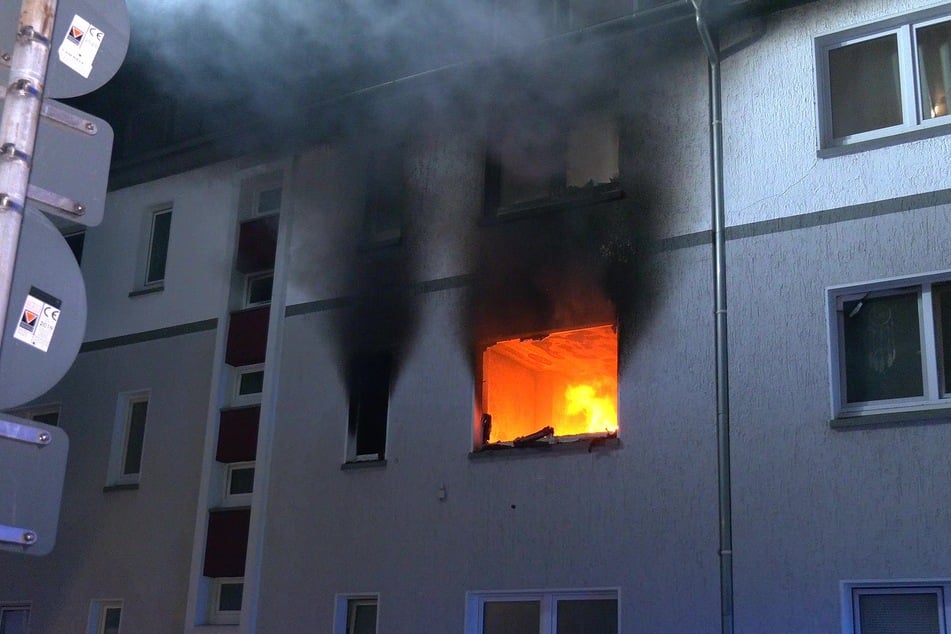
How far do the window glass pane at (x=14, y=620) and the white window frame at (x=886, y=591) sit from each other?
10326 mm

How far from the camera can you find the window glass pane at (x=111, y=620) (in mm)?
13961

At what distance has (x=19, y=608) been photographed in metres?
14.8

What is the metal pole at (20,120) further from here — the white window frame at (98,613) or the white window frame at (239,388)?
the white window frame at (98,613)

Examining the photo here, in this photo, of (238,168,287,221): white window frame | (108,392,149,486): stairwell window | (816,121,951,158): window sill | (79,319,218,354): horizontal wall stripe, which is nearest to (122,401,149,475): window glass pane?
(108,392,149,486): stairwell window

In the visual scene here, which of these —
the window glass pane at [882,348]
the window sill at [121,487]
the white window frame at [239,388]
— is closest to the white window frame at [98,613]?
the window sill at [121,487]

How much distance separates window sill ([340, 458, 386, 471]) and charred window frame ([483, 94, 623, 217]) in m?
2.84

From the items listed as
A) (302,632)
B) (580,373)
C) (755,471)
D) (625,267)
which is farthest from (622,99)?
(302,632)

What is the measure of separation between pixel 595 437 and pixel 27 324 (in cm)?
847

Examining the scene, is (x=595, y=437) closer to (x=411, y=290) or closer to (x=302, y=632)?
(x=411, y=290)

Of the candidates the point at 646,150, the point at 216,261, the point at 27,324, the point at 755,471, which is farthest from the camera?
the point at 216,261

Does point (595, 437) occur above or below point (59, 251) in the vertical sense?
above

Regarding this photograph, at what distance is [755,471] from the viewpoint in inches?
385

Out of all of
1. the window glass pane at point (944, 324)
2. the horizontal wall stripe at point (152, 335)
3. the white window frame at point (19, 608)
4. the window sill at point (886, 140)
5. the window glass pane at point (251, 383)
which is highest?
the window sill at point (886, 140)

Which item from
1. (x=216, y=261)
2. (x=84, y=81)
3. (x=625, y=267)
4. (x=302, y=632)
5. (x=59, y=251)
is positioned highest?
(x=216, y=261)
